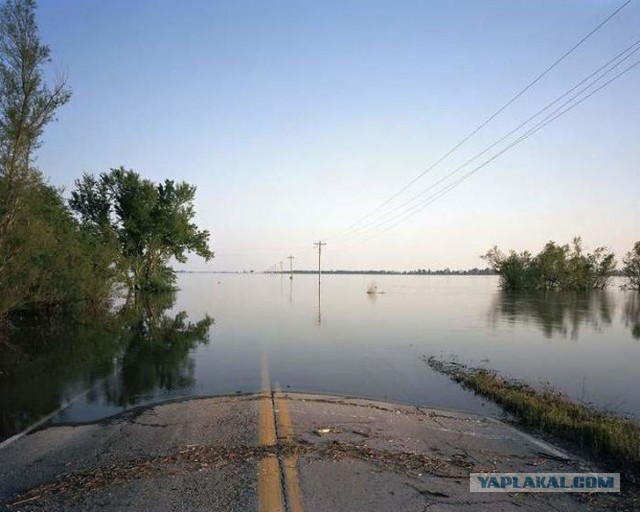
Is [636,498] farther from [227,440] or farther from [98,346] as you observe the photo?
[98,346]

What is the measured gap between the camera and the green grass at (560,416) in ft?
22.2

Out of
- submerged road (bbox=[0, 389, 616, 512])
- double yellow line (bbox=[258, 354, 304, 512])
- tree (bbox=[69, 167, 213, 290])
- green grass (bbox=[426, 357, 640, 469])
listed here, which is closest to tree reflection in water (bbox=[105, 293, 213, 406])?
submerged road (bbox=[0, 389, 616, 512])

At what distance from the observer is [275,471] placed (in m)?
5.28

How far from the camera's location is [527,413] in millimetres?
9320

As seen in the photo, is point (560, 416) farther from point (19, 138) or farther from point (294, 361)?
point (19, 138)

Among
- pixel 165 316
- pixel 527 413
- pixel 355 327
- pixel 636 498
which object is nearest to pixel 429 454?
pixel 636 498

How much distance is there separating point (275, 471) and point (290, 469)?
0.17m

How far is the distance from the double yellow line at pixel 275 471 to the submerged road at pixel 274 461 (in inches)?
0.5

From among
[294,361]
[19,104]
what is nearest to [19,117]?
[19,104]

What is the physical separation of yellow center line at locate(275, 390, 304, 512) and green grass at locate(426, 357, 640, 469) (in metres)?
4.04

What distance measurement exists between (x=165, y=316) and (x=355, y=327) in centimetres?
1198

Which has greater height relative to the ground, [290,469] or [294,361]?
[290,469]

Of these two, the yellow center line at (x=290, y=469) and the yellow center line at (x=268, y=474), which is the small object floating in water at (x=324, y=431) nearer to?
the yellow center line at (x=290, y=469)

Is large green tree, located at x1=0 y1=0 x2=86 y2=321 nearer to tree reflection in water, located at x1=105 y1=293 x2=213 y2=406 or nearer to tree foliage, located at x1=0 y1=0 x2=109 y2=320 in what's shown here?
tree foliage, located at x1=0 y1=0 x2=109 y2=320
